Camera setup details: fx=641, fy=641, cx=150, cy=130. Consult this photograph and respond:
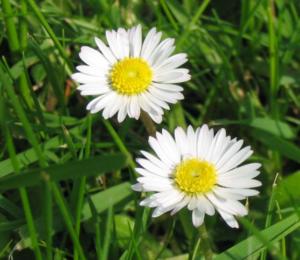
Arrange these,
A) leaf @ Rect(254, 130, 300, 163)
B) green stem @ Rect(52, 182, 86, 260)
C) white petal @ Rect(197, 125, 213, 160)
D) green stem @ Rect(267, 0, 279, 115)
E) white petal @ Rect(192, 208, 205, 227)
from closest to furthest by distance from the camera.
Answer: green stem @ Rect(52, 182, 86, 260) < white petal @ Rect(192, 208, 205, 227) < white petal @ Rect(197, 125, 213, 160) < leaf @ Rect(254, 130, 300, 163) < green stem @ Rect(267, 0, 279, 115)

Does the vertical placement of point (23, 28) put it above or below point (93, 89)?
above

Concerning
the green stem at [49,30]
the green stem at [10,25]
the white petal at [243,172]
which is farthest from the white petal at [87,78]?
the white petal at [243,172]

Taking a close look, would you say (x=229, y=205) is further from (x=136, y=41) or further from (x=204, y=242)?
(x=136, y=41)

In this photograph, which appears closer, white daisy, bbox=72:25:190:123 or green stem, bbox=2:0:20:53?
white daisy, bbox=72:25:190:123

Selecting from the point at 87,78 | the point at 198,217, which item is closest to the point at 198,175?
the point at 198,217

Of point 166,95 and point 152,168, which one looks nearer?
point 152,168

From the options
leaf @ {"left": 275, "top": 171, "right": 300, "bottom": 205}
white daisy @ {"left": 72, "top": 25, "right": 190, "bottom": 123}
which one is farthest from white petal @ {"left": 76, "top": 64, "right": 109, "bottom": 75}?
leaf @ {"left": 275, "top": 171, "right": 300, "bottom": 205}

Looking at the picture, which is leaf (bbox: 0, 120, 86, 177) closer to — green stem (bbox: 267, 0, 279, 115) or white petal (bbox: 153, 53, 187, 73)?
white petal (bbox: 153, 53, 187, 73)
